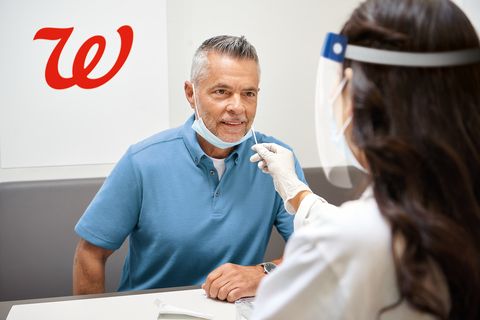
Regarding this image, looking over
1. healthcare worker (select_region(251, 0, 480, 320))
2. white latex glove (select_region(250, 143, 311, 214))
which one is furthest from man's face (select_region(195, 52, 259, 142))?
healthcare worker (select_region(251, 0, 480, 320))

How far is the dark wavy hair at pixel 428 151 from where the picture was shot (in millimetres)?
437

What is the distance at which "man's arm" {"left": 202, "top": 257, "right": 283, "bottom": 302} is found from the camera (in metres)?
1.01

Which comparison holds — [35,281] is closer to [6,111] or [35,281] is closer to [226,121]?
[6,111]

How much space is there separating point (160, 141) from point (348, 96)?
3.01 ft

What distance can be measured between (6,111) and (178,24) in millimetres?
954

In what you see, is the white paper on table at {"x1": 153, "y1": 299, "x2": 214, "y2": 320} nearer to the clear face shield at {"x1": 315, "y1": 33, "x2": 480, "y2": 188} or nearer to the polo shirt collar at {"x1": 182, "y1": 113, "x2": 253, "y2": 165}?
the clear face shield at {"x1": 315, "y1": 33, "x2": 480, "y2": 188}

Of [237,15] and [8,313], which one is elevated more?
[237,15]

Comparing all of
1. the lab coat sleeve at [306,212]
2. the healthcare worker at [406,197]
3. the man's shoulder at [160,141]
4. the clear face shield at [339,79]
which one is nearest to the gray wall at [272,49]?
the man's shoulder at [160,141]

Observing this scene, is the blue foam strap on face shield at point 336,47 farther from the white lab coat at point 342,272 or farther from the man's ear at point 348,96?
the white lab coat at point 342,272

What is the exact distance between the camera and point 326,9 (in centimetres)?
222

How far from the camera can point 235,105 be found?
4.42 ft

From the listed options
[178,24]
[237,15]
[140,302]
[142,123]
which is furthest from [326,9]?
[140,302]

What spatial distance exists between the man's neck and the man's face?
2.4 inches

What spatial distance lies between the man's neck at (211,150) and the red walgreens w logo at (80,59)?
0.82 meters
